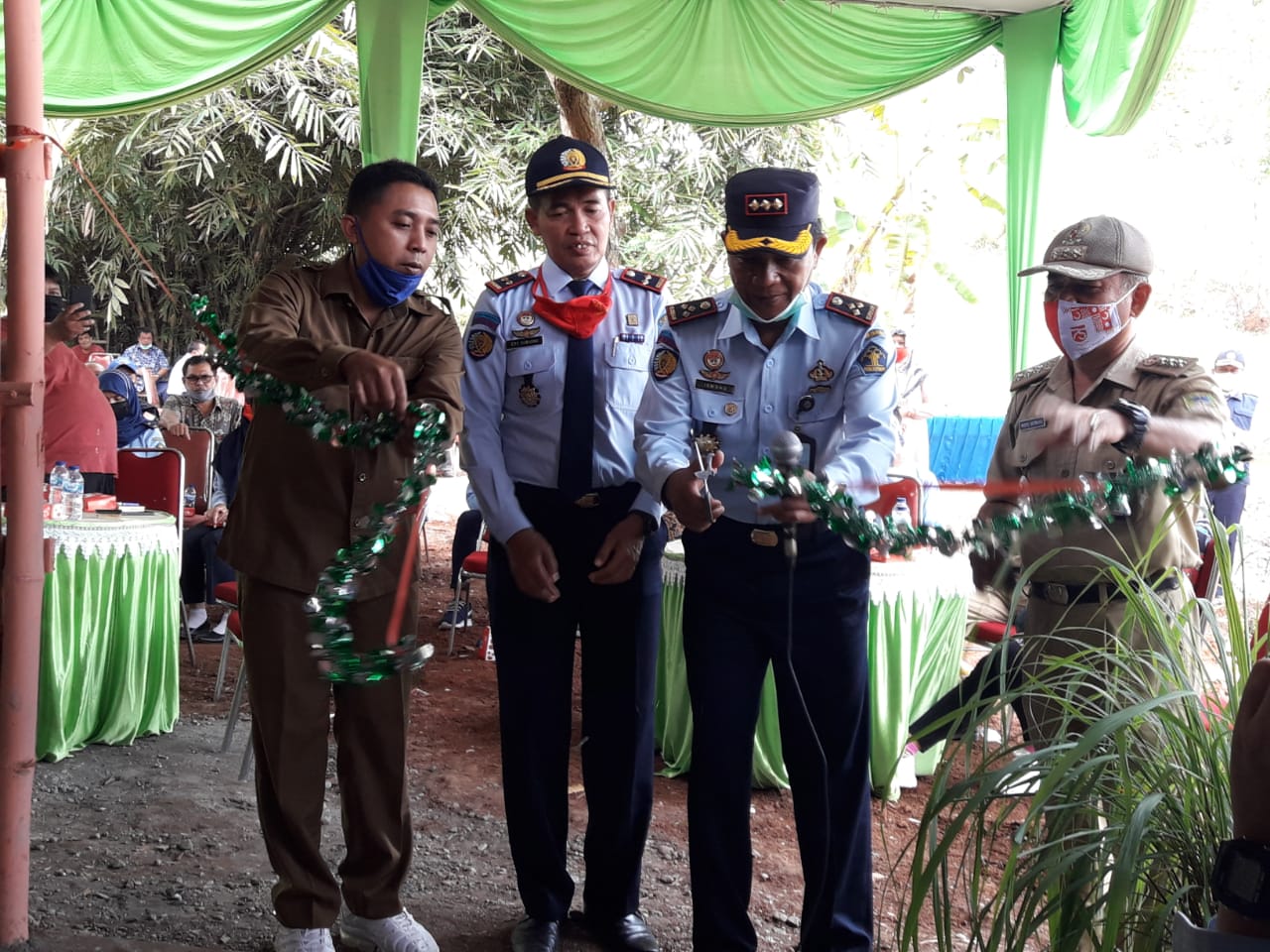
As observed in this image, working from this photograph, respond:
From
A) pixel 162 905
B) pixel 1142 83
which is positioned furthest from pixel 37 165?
pixel 1142 83

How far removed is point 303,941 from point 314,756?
0.41m

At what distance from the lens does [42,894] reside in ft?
10.5

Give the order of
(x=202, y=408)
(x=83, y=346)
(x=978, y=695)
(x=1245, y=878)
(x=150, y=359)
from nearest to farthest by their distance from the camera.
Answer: (x=1245, y=878), (x=978, y=695), (x=83, y=346), (x=202, y=408), (x=150, y=359)

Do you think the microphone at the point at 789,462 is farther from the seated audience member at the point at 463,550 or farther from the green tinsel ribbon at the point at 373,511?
the seated audience member at the point at 463,550

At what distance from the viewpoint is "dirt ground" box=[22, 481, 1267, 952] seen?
120 inches

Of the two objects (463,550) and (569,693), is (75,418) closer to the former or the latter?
(463,550)

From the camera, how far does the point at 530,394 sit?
285 centimetres

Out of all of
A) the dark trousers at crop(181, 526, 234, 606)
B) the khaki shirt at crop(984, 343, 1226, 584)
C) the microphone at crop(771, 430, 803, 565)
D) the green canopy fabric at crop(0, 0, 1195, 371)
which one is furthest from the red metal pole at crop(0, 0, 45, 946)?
the dark trousers at crop(181, 526, 234, 606)

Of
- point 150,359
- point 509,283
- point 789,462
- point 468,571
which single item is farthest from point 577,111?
point 150,359

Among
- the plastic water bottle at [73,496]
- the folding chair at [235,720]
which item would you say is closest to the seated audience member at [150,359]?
the plastic water bottle at [73,496]

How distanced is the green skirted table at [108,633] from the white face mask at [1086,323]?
3638 millimetres

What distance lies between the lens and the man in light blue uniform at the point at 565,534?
9.23 feet

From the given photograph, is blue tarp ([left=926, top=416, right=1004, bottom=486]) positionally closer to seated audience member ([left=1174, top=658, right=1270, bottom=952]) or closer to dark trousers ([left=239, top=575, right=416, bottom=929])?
dark trousers ([left=239, top=575, right=416, bottom=929])

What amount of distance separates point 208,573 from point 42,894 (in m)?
3.95
